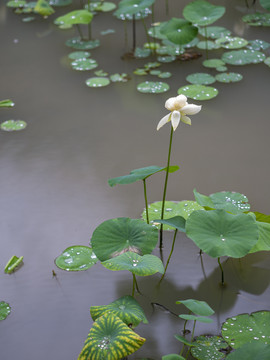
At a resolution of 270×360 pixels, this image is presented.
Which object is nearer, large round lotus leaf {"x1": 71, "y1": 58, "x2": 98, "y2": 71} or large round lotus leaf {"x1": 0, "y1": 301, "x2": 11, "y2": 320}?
large round lotus leaf {"x1": 0, "y1": 301, "x2": 11, "y2": 320}

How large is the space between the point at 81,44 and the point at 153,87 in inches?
32.2

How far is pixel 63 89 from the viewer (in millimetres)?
3064

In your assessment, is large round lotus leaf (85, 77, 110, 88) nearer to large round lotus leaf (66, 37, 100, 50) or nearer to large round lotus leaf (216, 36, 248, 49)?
large round lotus leaf (66, 37, 100, 50)

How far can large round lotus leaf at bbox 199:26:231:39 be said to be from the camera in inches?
135

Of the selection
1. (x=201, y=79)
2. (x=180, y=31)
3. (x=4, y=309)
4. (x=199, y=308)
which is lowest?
(x=4, y=309)

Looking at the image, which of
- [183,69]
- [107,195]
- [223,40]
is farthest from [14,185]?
[223,40]

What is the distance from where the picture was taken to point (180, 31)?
309 cm

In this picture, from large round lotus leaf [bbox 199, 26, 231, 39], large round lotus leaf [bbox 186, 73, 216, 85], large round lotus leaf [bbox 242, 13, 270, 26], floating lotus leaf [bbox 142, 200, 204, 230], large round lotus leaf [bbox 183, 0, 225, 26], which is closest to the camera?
floating lotus leaf [bbox 142, 200, 204, 230]

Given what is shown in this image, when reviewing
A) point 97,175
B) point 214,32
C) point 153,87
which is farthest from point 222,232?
point 214,32

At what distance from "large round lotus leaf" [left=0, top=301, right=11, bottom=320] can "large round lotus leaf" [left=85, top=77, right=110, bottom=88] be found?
1658mm

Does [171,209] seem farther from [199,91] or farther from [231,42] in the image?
[231,42]

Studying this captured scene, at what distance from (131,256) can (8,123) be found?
4.92ft

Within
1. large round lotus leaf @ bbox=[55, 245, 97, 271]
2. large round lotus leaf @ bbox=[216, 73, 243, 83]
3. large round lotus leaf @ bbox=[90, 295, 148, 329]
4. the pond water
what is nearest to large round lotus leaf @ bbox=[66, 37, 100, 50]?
the pond water

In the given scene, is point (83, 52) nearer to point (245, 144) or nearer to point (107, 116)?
point (107, 116)
